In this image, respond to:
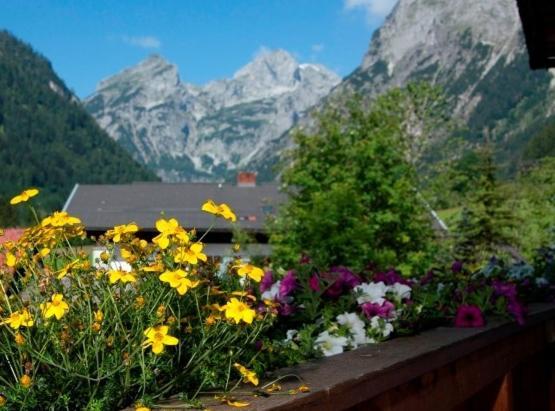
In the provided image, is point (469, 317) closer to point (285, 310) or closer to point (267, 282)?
point (285, 310)

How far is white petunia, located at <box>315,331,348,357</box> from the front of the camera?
2.26 m

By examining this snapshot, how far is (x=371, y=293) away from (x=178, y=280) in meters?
1.36

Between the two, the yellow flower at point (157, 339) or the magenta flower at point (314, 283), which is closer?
the yellow flower at point (157, 339)

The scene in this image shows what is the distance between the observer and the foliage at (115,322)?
1.35 m

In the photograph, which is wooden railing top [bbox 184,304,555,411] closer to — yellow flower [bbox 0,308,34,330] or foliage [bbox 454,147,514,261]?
yellow flower [bbox 0,308,34,330]

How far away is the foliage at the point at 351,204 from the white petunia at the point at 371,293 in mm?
15338

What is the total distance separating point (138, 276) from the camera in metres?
1.56

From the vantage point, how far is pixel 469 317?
2688mm

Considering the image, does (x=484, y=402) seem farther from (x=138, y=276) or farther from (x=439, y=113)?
(x=439, y=113)

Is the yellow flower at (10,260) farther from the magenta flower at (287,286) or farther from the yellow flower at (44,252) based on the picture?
the magenta flower at (287,286)

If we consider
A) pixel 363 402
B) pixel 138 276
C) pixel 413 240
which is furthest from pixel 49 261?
pixel 413 240

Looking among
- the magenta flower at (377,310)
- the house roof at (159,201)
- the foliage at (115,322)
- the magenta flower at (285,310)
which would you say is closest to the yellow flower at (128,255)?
the foliage at (115,322)

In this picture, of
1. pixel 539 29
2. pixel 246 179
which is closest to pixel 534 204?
pixel 539 29

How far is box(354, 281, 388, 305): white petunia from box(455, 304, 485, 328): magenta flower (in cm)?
23
